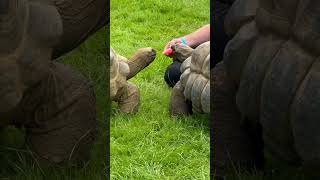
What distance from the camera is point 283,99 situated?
3.64 feet

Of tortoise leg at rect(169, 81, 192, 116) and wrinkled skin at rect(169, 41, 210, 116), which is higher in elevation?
wrinkled skin at rect(169, 41, 210, 116)

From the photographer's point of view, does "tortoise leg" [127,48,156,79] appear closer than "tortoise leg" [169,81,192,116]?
No

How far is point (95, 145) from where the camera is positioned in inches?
61.8

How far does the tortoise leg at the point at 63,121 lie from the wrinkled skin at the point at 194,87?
0.58 m

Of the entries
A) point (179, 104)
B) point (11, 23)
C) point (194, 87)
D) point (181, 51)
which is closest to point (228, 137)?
point (11, 23)

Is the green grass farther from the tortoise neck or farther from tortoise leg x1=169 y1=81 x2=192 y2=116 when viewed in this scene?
the tortoise neck

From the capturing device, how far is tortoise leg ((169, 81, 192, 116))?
7.30 feet

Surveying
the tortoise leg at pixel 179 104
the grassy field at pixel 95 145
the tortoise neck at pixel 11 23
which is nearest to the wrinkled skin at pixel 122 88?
the tortoise leg at pixel 179 104

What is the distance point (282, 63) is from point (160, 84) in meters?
1.54

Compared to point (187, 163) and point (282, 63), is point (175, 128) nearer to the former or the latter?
point (187, 163)

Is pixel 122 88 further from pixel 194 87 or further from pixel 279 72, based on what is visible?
pixel 279 72

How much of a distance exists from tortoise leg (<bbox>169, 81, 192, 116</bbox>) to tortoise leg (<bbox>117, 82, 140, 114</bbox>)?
11 centimetres

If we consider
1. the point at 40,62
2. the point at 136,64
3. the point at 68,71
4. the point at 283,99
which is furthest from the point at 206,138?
the point at 283,99

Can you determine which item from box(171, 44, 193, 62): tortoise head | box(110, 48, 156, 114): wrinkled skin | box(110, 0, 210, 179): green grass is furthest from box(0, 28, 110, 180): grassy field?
box(171, 44, 193, 62): tortoise head
